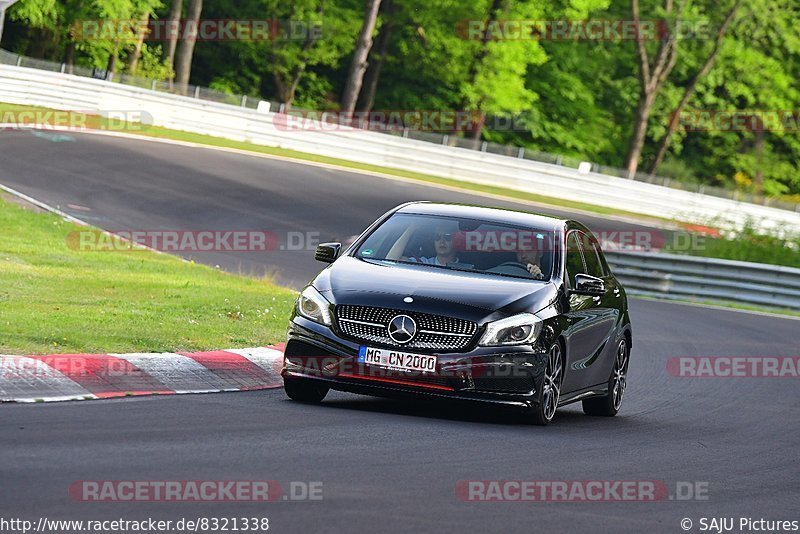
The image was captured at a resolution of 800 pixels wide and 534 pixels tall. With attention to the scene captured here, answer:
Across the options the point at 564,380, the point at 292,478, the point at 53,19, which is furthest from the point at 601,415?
the point at 53,19

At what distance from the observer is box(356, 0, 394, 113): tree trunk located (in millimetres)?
65438

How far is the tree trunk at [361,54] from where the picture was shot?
55.2m

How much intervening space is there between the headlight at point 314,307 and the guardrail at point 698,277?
54.6 feet

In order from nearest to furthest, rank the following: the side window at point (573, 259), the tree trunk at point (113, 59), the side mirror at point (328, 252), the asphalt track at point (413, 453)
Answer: the asphalt track at point (413, 453), the side mirror at point (328, 252), the side window at point (573, 259), the tree trunk at point (113, 59)

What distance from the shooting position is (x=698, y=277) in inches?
1054

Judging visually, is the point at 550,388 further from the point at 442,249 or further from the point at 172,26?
the point at 172,26

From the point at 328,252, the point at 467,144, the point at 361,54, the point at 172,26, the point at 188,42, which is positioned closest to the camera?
the point at 328,252

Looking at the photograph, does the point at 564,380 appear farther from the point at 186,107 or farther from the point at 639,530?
the point at 186,107

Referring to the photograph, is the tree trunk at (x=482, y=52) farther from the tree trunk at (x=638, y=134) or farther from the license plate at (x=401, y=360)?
the license plate at (x=401, y=360)

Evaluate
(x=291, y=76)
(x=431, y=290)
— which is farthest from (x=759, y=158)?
(x=431, y=290)

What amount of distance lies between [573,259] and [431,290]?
6.01 feet

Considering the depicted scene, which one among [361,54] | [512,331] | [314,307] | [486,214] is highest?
[361,54]

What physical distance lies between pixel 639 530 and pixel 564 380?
12.8ft

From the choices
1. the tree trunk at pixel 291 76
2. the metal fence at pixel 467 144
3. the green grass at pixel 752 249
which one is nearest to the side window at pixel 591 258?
the green grass at pixel 752 249
